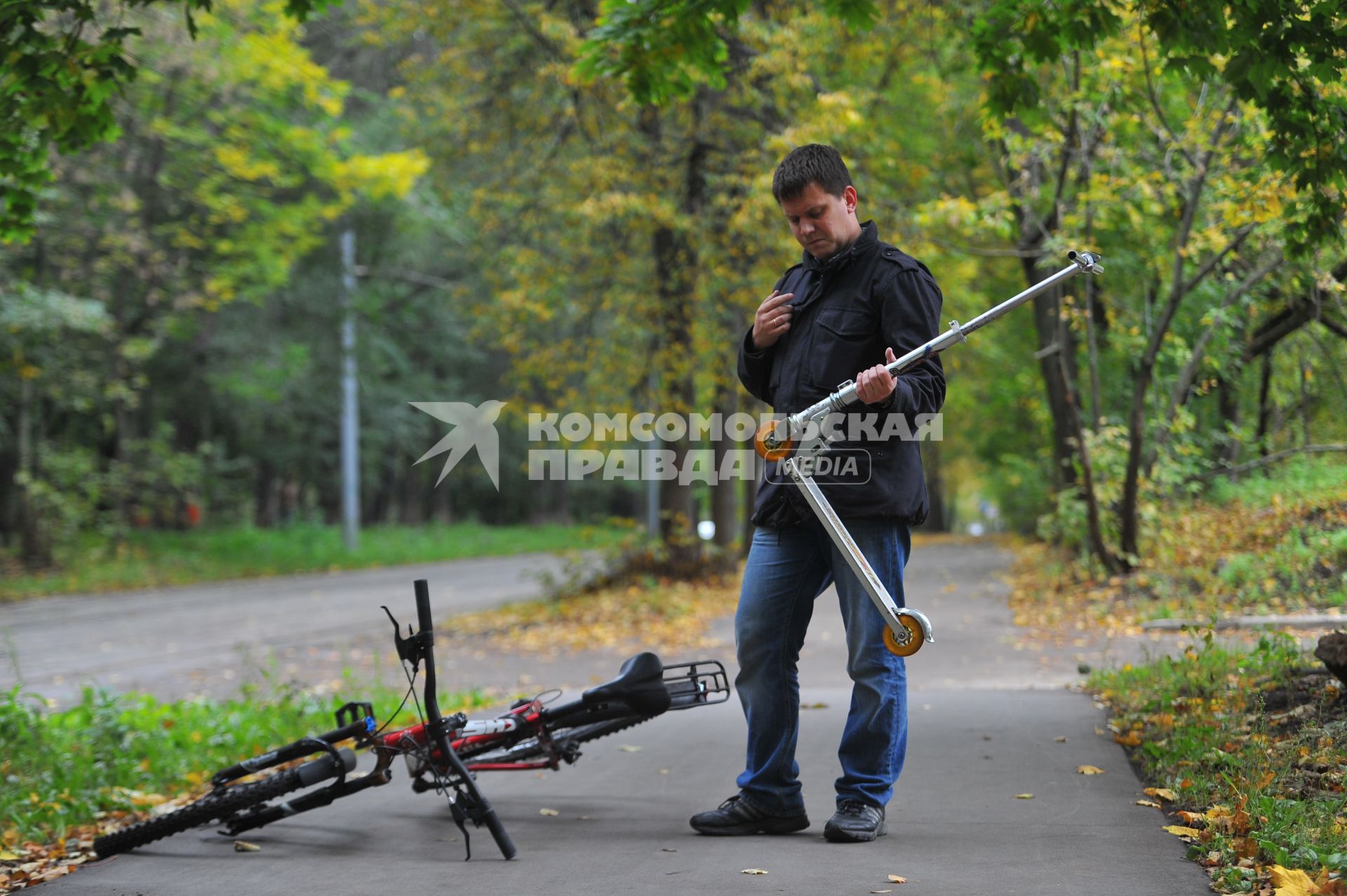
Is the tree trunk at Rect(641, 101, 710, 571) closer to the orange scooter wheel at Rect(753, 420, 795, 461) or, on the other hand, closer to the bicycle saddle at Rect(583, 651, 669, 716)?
the bicycle saddle at Rect(583, 651, 669, 716)

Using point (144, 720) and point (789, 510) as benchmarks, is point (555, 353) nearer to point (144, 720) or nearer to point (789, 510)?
point (144, 720)

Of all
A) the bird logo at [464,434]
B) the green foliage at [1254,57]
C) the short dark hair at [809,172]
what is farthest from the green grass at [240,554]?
the short dark hair at [809,172]

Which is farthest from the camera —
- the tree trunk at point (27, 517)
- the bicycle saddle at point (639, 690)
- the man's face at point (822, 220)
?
the tree trunk at point (27, 517)

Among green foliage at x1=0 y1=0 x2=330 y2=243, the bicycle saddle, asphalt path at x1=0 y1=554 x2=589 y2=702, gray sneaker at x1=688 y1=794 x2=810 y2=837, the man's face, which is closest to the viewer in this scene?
the man's face

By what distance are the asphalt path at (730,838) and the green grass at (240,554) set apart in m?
8.89

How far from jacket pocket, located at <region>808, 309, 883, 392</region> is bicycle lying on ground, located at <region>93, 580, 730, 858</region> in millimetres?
1274

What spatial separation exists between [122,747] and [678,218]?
854cm

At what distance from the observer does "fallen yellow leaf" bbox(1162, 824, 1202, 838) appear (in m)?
3.91

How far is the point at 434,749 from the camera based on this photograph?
4.53m

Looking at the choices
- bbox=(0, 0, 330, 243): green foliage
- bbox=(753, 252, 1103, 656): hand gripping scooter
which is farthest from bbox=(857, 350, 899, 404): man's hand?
bbox=(0, 0, 330, 243): green foliage

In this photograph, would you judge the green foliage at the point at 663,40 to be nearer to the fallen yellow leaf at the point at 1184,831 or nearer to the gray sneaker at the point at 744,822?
the gray sneaker at the point at 744,822

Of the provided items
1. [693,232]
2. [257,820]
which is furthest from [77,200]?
[257,820]

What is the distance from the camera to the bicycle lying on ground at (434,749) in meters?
4.43

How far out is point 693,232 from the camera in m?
13.8
